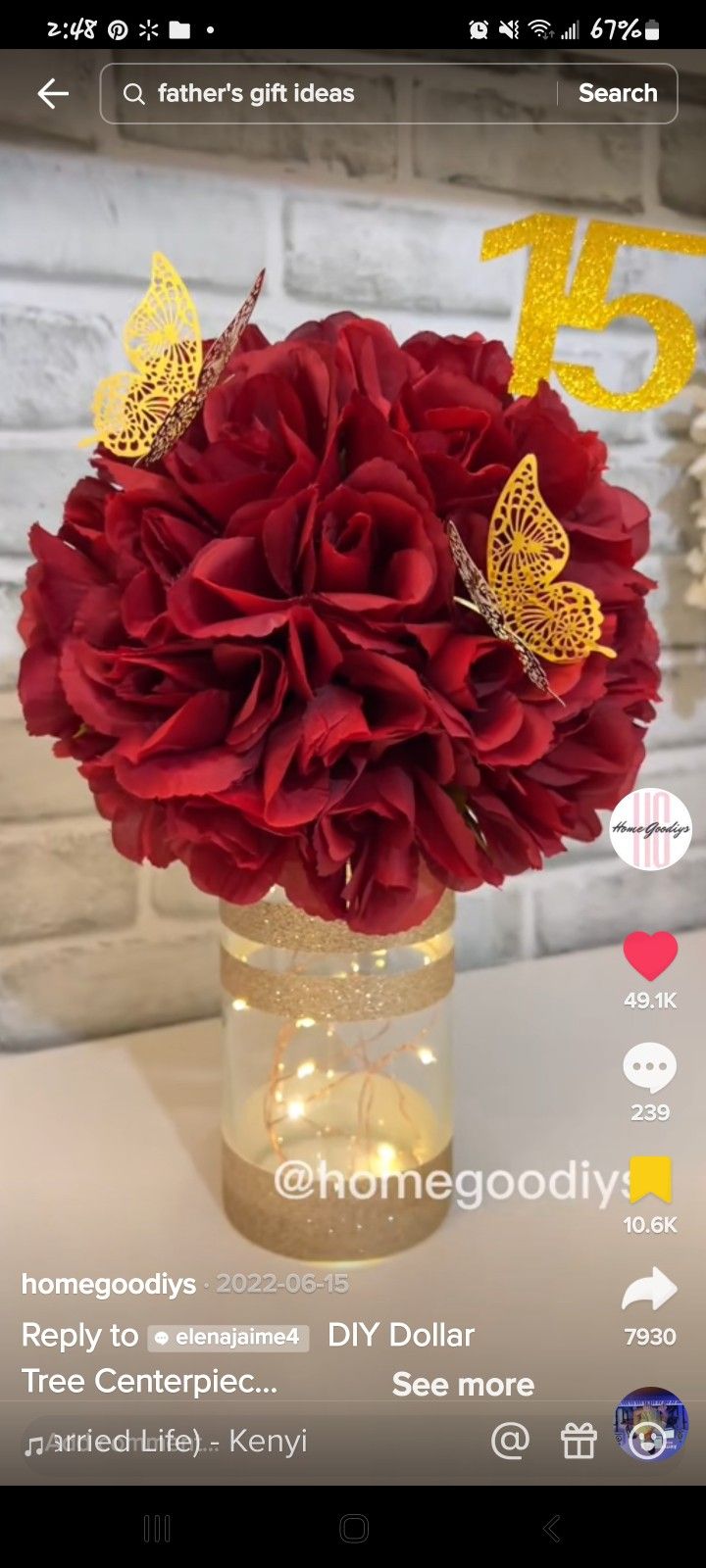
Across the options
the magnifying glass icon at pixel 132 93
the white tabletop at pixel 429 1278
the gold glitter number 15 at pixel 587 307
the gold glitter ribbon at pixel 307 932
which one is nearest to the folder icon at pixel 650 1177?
the white tabletop at pixel 429 1278

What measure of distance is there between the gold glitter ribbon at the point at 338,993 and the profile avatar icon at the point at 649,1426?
0.47 feet

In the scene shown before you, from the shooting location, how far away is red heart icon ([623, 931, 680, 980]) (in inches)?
16.1

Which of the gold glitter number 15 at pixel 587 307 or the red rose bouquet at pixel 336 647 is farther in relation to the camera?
the gold glitter number 15 at pixel 587 307

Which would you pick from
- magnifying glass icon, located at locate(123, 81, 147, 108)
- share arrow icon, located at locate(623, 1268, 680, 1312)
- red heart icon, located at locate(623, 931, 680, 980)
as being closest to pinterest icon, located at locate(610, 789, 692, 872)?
red heart icon, located at locate(623, 931, 680, 980)

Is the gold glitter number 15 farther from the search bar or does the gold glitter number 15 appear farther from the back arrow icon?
the back arrow icon

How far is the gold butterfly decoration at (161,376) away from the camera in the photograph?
14.6 inches

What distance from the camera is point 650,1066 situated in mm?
419

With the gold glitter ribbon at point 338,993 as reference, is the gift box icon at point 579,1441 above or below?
below

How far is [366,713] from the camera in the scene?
34 centimetres

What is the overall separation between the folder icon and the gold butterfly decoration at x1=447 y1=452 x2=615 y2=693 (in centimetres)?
18

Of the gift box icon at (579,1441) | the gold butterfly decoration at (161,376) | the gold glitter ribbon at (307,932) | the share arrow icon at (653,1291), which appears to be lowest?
the gift box icon at (579,1441)

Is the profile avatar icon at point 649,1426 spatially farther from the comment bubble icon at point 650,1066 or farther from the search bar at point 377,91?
the search bar at point 377,91
